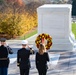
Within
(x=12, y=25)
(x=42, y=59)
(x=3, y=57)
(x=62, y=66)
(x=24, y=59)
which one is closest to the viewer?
(x=42, y=59)

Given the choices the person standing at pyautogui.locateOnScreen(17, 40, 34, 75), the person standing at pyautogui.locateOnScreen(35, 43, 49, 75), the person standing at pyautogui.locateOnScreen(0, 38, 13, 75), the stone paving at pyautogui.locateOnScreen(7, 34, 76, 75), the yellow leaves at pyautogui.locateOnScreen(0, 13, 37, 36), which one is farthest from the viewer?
the yellow leaves at pyautogui.locateOnScreen(0, 13, 37, 36)

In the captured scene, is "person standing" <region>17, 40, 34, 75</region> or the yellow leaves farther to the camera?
the yellow leaves

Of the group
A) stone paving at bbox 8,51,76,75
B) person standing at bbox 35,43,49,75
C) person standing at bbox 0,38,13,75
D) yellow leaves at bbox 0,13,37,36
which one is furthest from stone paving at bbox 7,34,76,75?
yellow leaves at bbox 0,13,37,36

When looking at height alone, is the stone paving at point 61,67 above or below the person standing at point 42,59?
below

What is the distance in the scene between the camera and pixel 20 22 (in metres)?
22.7

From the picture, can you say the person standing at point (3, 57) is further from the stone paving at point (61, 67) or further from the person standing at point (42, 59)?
the stone paving at point (61, 67)

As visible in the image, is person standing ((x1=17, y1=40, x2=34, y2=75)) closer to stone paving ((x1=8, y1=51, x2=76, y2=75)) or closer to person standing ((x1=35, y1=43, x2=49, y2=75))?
person standing ((x1=35, y1=43, x2=49, y2=75))

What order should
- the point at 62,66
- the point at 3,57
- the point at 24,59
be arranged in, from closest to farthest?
the point at 24,59, the point at 3,57, the point at 62,66

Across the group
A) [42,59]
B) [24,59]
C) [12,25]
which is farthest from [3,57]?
[12,25]

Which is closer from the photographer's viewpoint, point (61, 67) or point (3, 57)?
point (3, 57)

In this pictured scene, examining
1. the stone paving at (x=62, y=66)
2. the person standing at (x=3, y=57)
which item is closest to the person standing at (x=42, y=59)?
the person standing at (x=3, y=57)

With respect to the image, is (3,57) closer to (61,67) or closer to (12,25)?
(61,67)

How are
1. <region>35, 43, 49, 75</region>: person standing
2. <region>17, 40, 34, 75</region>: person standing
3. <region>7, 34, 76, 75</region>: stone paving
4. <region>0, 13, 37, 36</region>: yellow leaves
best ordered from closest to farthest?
<region>35, 43, 49, 75</region>: person standing → <region>17, 40, 34, 75</region>: person standing → <region>7, 34, 76, 75</region>: stone paving → <region>0, 13, 37, 36</region>: yellow leaves

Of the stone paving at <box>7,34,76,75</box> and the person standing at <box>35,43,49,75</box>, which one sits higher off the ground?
the person standing at <box>35,43,49,75</box>
